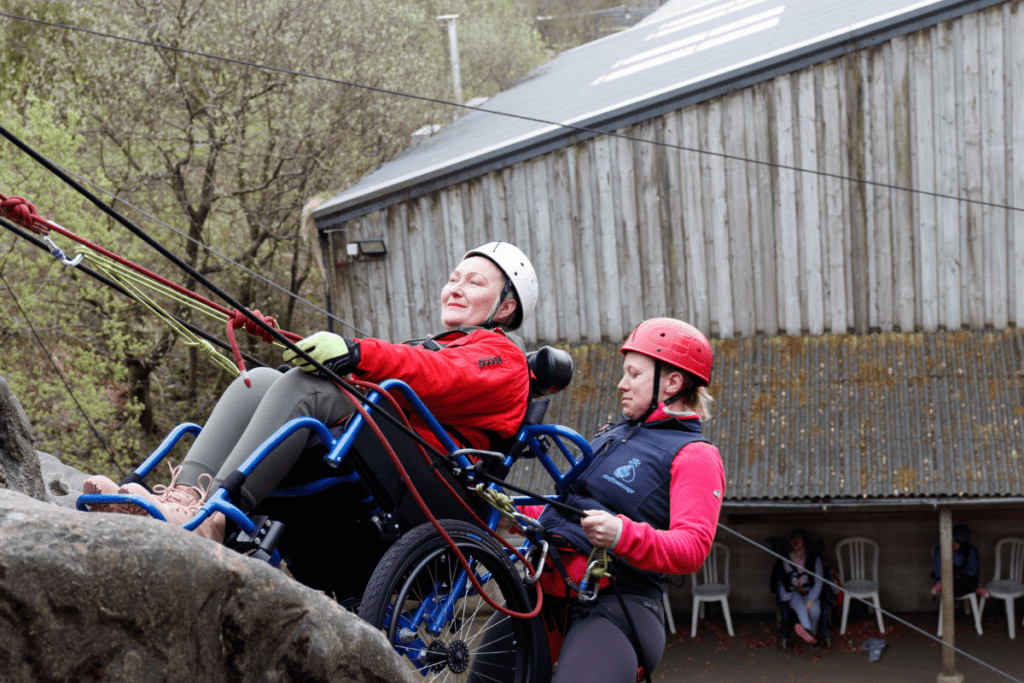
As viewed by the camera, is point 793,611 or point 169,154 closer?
point 793,611

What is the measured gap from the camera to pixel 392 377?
2922mm

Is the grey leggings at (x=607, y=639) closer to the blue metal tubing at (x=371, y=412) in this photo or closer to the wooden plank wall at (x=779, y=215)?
the blue metal tubing at (x=371, y=412)

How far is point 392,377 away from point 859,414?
8703mm

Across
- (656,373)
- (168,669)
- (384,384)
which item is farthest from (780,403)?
(168,669)

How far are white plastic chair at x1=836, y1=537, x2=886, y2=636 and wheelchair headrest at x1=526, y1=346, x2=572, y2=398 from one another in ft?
32.0

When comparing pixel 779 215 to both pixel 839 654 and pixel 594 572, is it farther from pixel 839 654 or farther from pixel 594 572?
pixel 594 572

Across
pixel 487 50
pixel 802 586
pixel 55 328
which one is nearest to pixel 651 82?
pixel 802 586

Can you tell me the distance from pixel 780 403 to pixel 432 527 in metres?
8.59

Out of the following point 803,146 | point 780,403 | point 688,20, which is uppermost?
point 688,20

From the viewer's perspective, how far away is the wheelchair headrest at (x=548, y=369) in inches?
143

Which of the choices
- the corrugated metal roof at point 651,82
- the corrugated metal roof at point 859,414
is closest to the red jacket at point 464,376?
the corrugated metal roof at point 859,414

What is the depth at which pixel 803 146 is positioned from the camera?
416 inches

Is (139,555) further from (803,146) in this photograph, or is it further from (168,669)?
(803,146)

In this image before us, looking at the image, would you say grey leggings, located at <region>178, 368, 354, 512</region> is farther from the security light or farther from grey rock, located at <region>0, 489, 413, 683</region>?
the security light
